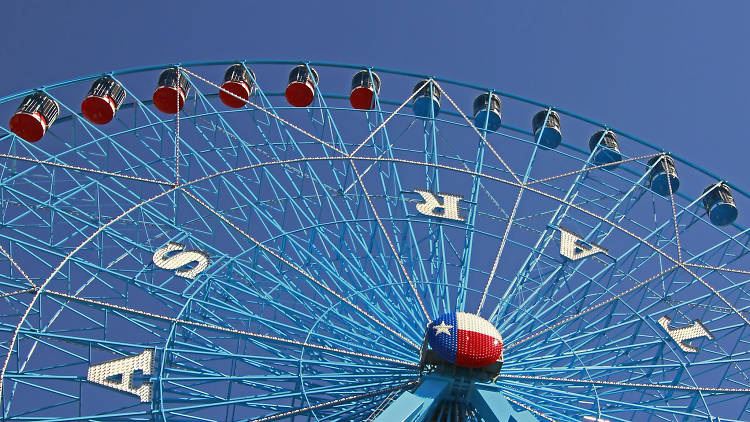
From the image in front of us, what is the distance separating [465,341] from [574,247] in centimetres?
577

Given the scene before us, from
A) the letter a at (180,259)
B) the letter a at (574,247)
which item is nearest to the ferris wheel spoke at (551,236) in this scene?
the letter a at (574,247)

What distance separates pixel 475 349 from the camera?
58.5ft

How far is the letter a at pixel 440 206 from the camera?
2239 cm

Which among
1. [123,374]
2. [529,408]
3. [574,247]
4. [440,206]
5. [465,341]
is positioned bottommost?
[123,374]

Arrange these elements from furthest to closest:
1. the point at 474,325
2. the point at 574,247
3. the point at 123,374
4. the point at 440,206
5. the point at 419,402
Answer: the point at 574,247, the point at 440,206, the point at 123,374, the point at 474,325, the point at 419,402

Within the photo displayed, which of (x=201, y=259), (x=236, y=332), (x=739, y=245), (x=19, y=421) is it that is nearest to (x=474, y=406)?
(x=236, y=332)

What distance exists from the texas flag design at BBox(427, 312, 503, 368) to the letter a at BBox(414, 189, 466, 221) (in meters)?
4.39

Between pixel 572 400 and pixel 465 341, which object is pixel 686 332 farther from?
pixel 465 341

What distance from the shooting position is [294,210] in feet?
77.9

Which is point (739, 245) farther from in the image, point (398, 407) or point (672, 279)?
point (398, 407)

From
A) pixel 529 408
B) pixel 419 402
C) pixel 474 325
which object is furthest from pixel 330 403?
pixel 529 408

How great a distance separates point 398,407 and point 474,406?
1664 mm

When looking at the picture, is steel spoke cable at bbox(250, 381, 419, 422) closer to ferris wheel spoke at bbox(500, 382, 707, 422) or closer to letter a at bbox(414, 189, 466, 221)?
ferris wheel spoke at bbox(500, 382, 707, 422)

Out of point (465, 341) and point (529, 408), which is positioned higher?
point (465, 341)
